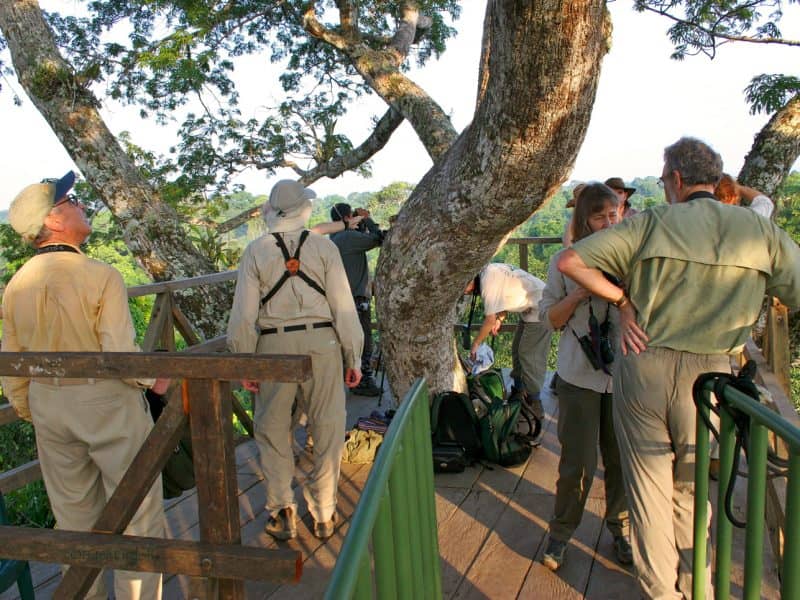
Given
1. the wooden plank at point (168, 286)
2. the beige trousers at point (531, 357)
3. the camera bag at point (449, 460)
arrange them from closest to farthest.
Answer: the wooden plank at point (168, 286) < the camera bag at point (449, 460) < the beige trousers at point (531, 357)

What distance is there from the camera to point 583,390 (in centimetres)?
276

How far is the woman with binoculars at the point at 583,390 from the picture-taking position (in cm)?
272

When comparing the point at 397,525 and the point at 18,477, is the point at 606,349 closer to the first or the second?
the point at 397,525

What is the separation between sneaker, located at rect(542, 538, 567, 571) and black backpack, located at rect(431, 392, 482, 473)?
1.18 metres

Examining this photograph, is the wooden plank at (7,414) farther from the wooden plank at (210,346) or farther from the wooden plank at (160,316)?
the wooden plank at (210,346)

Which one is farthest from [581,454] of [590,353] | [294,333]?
[294,333]

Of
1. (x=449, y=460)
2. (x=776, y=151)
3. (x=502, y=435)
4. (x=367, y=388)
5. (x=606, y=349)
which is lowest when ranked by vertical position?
(x=367, y=388)

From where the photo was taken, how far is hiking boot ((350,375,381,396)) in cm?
595

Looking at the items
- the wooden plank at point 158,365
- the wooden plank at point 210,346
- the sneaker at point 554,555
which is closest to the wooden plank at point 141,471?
the wooden plank at point 158,365

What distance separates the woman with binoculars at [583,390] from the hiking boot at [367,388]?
10.3ft

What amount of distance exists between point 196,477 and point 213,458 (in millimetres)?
73

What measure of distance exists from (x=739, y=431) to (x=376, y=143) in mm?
9218

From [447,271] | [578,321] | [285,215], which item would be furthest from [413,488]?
[447,271]

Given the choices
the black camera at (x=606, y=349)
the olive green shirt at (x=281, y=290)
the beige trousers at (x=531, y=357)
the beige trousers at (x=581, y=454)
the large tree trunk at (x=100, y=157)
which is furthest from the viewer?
the large tree trunk at (x=100, y=157)
